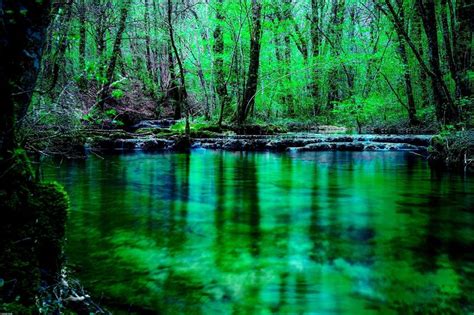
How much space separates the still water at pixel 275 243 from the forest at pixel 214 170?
32 mm

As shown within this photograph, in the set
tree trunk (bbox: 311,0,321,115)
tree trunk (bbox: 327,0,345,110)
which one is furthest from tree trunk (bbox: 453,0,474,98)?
tree trunk (bbox: 311,0,321,115)

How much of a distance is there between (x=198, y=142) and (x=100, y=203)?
446 inches

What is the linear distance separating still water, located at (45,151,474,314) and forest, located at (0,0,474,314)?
32mm

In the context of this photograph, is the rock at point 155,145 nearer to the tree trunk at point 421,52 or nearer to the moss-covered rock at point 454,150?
the moss-covered rock at point 454,150

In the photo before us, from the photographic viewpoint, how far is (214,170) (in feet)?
38.7

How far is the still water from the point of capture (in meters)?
3.34

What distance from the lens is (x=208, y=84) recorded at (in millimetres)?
24312

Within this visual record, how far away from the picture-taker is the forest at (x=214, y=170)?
2682mm

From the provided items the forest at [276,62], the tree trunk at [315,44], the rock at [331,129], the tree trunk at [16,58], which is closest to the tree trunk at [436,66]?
the forest at [276,62]

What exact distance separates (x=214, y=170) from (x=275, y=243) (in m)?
7.05

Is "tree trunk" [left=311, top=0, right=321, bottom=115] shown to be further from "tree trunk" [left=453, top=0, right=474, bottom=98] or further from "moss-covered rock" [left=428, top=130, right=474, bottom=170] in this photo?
"moss-covered rock" [left=428, top=130, right=474, bottom=170]

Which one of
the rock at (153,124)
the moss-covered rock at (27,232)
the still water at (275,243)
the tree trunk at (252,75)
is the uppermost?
the tree trunk at (252,75)

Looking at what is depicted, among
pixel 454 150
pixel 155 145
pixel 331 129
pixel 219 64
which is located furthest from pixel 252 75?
pixel 454 150

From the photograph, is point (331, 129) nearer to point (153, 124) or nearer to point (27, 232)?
point (153, 124)
